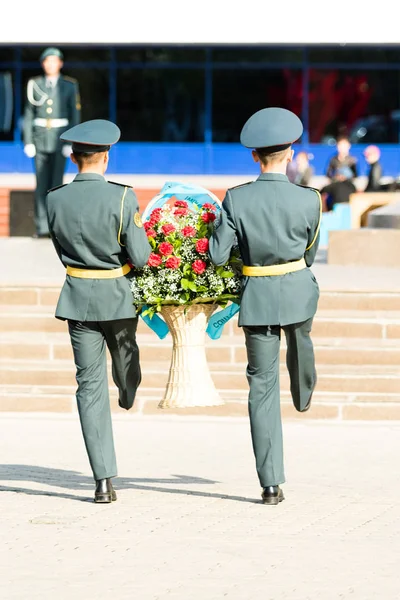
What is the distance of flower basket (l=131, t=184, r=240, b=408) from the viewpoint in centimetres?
727

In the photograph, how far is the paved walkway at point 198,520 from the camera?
18.6 ft

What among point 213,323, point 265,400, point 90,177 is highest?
point 90,177

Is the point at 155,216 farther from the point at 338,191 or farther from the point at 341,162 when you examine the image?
the point at 341,162

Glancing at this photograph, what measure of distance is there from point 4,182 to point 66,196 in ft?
66.3

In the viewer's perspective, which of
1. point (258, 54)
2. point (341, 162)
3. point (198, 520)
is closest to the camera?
point (198, 520)

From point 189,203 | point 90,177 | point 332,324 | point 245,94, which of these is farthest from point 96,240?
point 245,94

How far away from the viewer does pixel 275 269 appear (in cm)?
703

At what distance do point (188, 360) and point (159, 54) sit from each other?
23.3 metres

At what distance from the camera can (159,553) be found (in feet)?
20.1

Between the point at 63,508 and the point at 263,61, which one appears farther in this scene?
the point at 263,61

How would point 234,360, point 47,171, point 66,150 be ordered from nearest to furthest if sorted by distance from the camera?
point 234,360
point 47,171
point 66,150

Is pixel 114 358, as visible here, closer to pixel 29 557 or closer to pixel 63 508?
A: pixel 63 508

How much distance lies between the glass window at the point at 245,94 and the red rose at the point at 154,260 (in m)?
23.1
